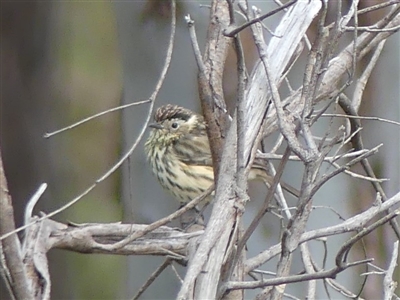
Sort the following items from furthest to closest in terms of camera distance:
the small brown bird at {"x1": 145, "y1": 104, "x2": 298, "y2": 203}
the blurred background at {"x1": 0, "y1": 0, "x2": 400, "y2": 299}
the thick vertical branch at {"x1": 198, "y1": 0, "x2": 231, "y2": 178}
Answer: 1. the small brown bird at {"x1": 145, "y1": 104, "x2": 298, "y2": 203}
2. the blurred background at {"x1": 0, "y1": 0, "x2": 400, "y2": 299}
3. the thick vertical branch at {"x1": 198, "y1": 0, "x2": 231, "y2": 178}

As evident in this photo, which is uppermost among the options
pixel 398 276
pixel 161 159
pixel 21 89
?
pixel 21 89

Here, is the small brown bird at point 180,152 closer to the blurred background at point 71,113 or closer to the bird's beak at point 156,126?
the bird's beak at point 156,126

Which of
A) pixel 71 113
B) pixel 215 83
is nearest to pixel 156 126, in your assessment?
pixel 71 113

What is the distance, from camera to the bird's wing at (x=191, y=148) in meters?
3.84

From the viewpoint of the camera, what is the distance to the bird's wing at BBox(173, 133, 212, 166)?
3.84m

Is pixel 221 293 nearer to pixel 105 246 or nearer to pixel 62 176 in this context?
pixel 105 246

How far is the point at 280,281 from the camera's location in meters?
1.52

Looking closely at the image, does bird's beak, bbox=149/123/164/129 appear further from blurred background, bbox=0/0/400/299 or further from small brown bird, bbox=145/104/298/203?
blurred background, bbox=0/0/400/299

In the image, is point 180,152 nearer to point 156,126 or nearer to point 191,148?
point 191,148

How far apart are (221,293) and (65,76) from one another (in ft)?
5.56

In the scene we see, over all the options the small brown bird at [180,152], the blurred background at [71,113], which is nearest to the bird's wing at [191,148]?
the small brown bird at [180,152]

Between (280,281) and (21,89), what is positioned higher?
(21,89)

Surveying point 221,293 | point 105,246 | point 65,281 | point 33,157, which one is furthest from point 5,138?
point 221,293

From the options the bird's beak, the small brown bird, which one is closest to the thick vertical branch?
the small brown bird
